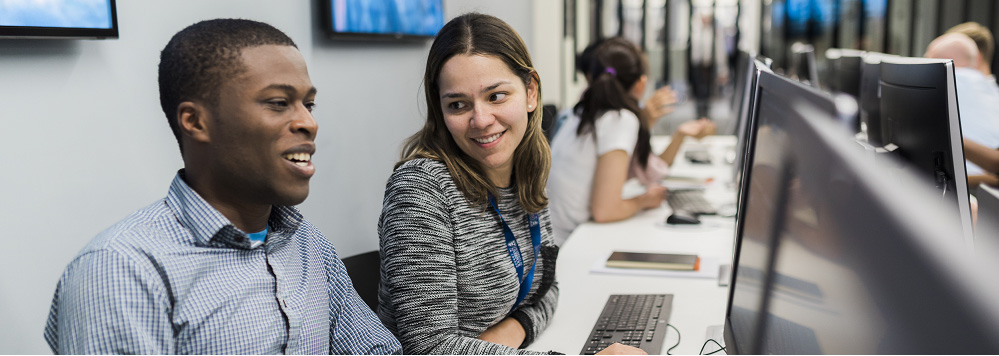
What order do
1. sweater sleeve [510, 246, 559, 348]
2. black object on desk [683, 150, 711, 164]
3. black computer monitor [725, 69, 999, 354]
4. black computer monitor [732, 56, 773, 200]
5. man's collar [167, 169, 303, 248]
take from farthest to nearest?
black object on desk [683, 150, 711, 164] < sweater sleeve [510, 246, 559, 348] < black computer monitor [732, 56, 773, 200] < man's collar [167, 169, 303, 248] < black computer monitor [725, 69, 999, 354]

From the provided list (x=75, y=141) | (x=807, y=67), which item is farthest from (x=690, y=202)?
(x=75, y=141)

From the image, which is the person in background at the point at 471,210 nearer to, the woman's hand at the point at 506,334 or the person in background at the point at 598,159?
the woman's hand at the point at 506,334

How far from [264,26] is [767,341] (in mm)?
681

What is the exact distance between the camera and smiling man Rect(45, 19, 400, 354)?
738mm

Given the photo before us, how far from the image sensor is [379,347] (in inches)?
44.9

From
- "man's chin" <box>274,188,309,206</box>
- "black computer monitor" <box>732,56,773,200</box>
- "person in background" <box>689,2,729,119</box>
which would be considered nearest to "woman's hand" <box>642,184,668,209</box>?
"black computer monitor" <box>732,56,773,200</box>

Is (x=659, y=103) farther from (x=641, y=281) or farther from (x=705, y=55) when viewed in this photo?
(x=705, y=55)

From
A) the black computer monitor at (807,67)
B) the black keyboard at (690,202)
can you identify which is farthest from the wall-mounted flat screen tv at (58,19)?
the black computer monitor at (807,67)

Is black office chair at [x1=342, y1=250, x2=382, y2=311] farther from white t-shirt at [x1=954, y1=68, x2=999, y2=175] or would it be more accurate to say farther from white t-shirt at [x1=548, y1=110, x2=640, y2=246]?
white t-shirt at [x1=954, y1=68, x2=999, y2=175]

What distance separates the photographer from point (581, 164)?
2.52 meters

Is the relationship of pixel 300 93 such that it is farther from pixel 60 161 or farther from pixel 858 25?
pixel 858 25

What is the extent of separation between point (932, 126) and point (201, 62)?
3.78 ft

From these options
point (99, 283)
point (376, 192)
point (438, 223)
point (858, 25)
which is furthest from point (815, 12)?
point (99, 283)

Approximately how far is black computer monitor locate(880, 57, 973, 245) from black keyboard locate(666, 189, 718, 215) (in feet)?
3.76
